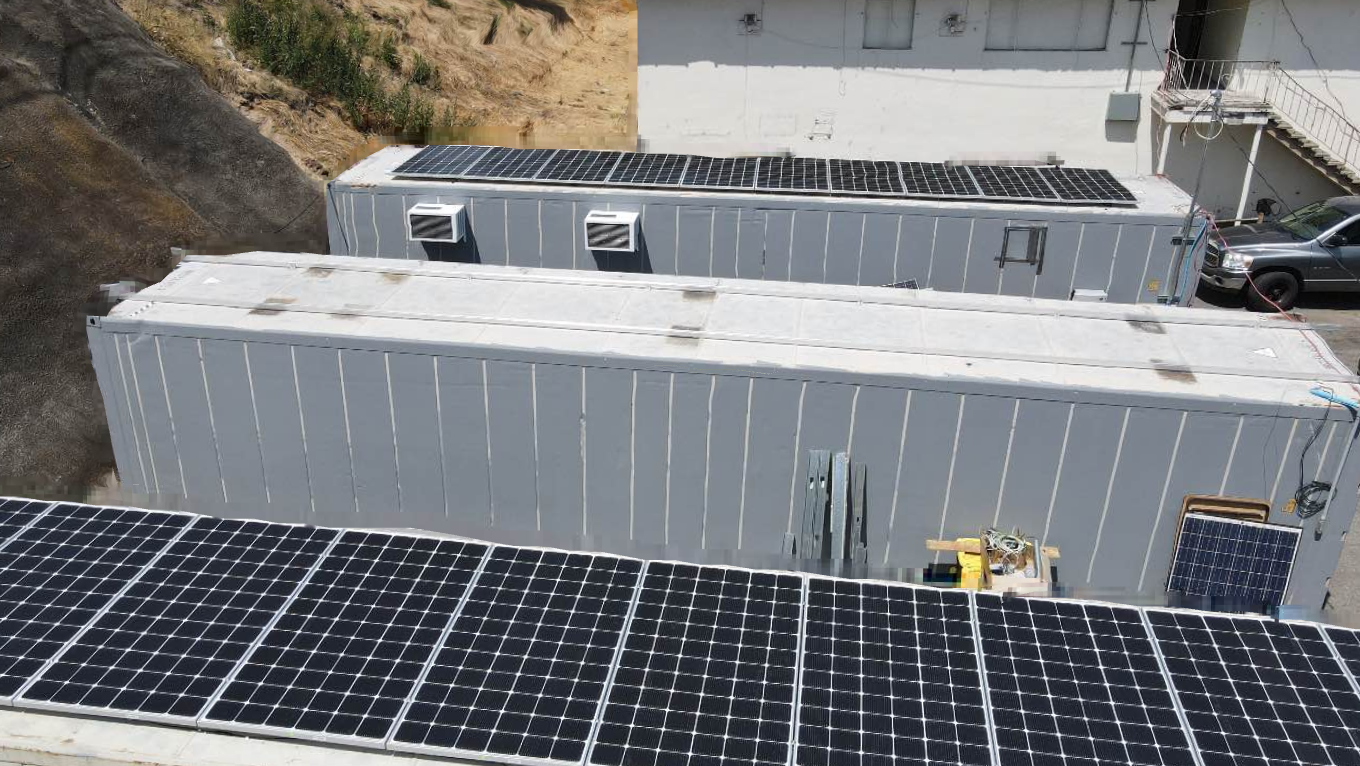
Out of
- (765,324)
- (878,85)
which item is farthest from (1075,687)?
(878,85)

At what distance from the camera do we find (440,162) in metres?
14.6

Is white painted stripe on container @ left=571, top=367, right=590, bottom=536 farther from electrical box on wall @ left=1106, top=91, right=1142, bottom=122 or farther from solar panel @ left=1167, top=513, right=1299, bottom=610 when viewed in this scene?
electrical box on wall @ left=1106, top=91, right=1142, bottom=122

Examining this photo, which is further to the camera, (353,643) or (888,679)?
(353,643)

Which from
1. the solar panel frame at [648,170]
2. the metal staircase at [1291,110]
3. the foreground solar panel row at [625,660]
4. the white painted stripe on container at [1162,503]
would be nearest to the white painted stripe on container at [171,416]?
the foreground solar panel row at [625,660]

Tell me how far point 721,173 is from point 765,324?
5.34 meters

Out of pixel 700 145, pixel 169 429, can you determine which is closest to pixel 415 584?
pixel 169 429

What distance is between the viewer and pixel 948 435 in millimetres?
8664

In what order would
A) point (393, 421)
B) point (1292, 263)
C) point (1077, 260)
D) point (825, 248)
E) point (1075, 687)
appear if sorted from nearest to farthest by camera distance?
point (1075, 687), point (393, 421), point (1077, 260), point (825, 248), point (1292, 263)

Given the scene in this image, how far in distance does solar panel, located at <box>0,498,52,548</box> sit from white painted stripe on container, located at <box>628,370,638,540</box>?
474cm

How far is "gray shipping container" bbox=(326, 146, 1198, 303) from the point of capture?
12703 millimetres

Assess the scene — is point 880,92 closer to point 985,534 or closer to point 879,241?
point 879,241

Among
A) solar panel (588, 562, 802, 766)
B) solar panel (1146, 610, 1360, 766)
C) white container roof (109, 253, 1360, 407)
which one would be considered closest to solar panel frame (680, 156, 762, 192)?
white container roof (109, 253, 1360, 407)

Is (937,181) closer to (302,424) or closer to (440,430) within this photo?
(440,430)

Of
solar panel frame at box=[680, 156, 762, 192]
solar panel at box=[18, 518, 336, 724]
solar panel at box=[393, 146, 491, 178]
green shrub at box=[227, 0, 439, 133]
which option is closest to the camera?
solar panel at box=[18, 518, 336, 724]
